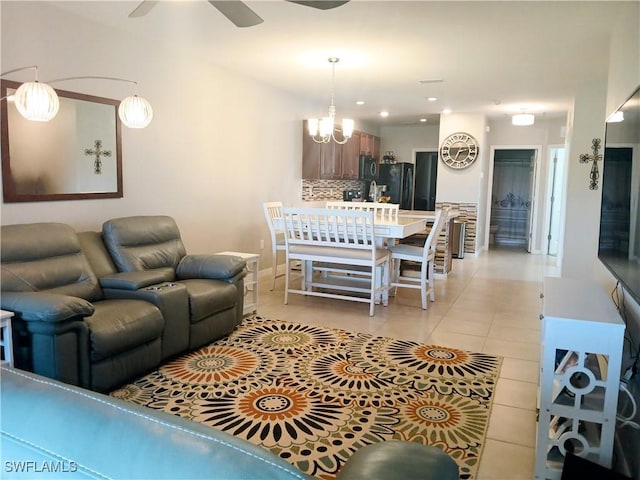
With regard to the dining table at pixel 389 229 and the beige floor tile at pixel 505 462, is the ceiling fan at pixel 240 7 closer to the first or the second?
the dining table at pixel 389 229

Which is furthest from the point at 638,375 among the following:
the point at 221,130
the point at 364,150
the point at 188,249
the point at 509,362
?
the point at 364,150

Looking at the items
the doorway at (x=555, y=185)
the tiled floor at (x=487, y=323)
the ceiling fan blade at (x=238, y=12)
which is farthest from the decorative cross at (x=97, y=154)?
the doorway at (x=555, y=185)

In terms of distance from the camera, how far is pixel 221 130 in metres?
5.14

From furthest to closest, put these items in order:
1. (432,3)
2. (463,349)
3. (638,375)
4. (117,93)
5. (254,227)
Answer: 1. (254,227)
2. (117,93)
3. (463,349)
4. (432,3)
5. (638,375)

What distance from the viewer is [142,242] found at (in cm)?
367

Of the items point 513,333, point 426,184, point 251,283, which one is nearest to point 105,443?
point 251,283

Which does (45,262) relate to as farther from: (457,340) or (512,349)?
(512,349)

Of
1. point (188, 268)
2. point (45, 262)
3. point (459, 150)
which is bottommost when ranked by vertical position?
point (188, 268)

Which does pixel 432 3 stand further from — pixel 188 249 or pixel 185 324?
pixel 188 249

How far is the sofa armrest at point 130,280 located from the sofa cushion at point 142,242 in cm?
21

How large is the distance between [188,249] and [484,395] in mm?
3168

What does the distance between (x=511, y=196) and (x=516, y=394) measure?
879 cm

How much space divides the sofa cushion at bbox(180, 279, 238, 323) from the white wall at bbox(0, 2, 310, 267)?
1099 millimetres

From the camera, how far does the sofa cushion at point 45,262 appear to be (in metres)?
2.75
